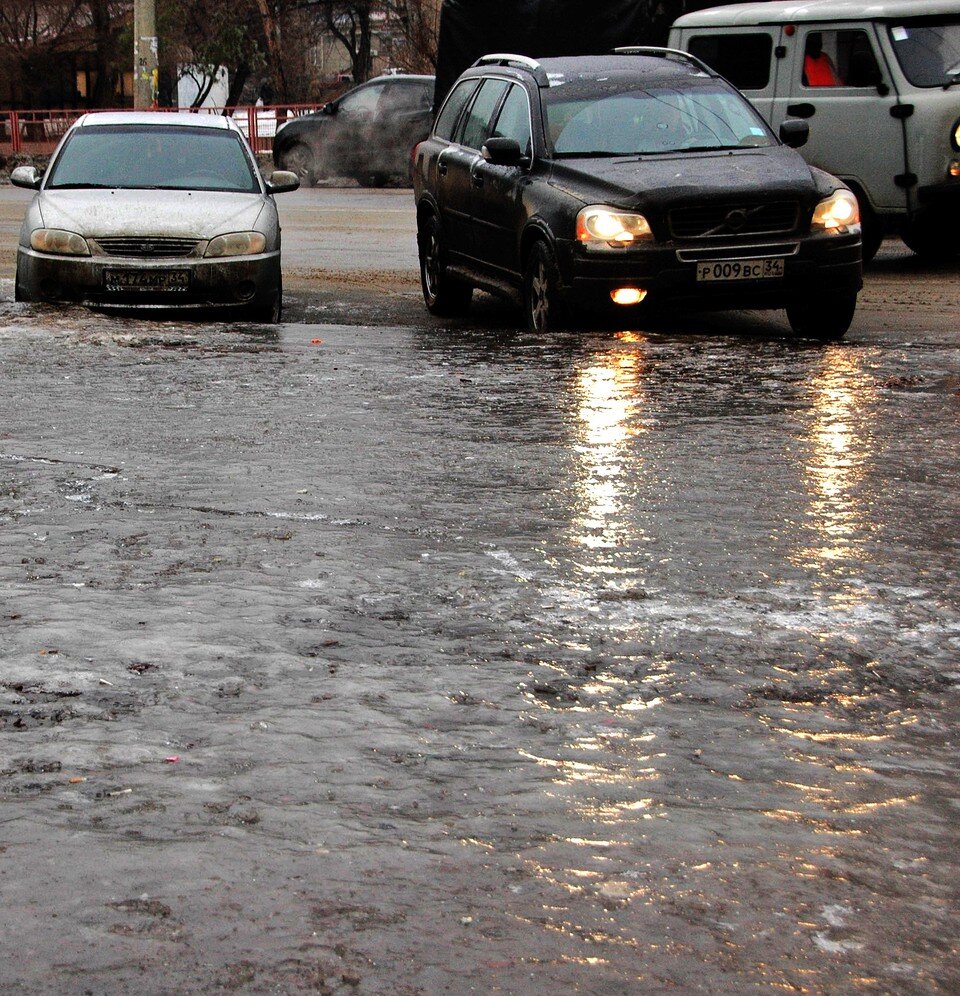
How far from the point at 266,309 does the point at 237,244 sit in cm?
47

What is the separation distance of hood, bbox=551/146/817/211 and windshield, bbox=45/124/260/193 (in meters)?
2.73

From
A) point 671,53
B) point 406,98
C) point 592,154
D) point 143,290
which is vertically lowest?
point 143,290

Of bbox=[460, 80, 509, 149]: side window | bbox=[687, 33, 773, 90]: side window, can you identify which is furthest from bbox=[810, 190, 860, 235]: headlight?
bbox=[687, 33, 773, 90]: side window

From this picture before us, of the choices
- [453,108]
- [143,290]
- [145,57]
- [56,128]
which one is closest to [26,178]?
[143,290]

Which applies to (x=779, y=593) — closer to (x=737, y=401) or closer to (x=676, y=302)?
(x=737, y=401)

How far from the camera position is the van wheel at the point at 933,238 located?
1462 centimetres

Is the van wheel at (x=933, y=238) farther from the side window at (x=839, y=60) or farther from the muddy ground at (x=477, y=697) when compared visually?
the muddy ground at (x=477, y=697)

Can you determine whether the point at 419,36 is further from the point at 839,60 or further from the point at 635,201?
the point at 635,201

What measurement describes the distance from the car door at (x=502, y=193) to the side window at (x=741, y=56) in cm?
423

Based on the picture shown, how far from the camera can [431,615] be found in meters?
4.52

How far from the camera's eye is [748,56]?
1558cm

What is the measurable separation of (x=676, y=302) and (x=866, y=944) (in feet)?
25.1

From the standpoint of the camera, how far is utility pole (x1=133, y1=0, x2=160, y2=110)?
32000mm

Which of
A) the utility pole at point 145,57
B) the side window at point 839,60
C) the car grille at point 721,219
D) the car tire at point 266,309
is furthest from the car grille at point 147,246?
the utility pole at point 145,57
